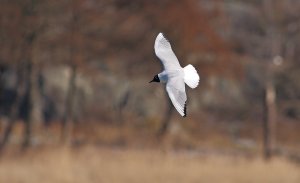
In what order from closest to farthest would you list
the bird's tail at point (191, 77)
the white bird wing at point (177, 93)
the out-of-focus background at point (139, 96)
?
the white bird wing at point (177, 93)
the bird's tail at point (191, 77)
the out-of-focus background at point (139, 96)

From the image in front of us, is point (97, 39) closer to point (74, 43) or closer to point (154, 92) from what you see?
point (74, 43)

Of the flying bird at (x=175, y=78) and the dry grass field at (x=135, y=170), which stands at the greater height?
the dry grass field at (x=135, y=170)

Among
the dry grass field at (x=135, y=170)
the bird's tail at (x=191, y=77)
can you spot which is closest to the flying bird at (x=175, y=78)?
the bird's tail at (x=191, y=77)

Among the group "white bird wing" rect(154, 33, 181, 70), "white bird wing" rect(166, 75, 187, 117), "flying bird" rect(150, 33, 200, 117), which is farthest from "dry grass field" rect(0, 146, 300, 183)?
"white bird wing" rect(166, 75, 187, 117)

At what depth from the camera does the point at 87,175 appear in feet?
40.0

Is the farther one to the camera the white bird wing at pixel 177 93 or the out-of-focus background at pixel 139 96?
the out-of-focus background at pixel 139 96

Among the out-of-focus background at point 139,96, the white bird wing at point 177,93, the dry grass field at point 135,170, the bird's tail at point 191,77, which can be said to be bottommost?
the white bird wing at point 177,93

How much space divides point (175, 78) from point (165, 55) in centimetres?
42

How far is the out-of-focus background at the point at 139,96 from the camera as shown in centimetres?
1291

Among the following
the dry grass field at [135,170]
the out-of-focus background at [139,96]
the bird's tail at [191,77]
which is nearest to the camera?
the bird's tail at [191,77]

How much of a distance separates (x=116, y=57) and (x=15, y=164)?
5927 millimetres

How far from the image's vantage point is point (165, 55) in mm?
3861

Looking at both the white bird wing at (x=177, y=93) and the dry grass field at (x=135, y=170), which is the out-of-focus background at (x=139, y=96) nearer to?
A: the dry grass field at (x=135, y=170)

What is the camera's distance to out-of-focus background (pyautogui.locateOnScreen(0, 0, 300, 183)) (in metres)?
12.9
